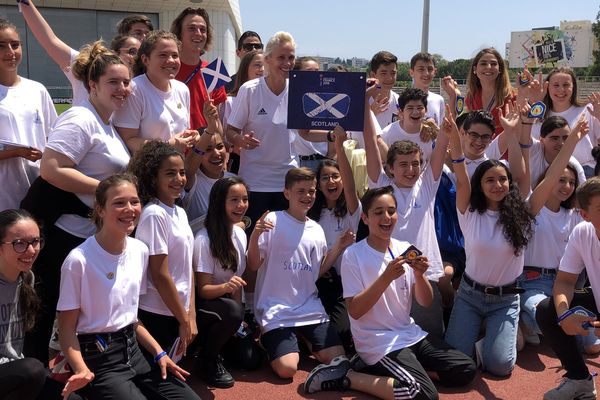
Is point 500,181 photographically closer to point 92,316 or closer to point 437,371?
point 437,371

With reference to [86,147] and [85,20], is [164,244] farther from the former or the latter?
[85,20]

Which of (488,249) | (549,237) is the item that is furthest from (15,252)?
(549,237)

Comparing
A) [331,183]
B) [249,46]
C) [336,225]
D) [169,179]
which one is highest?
[249,46]

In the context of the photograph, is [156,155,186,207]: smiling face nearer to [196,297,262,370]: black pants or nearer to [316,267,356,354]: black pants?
[196,297,262,370]: black pants

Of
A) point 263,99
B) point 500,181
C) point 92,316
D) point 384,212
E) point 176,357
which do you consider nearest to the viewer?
point 92,316

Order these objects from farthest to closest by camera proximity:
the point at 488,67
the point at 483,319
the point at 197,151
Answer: the point at 488,67 → the point at 483,319 → the point at 197,151

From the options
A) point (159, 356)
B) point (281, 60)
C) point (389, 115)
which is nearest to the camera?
point (159, 356)

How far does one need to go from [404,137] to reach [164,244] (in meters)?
2.98

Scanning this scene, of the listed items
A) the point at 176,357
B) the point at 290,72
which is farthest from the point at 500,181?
the point at 176,357

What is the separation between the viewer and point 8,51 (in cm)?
426

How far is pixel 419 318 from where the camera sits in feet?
17.5

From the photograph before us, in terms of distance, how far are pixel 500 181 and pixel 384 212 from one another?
116cm

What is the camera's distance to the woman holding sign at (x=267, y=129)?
5.65 meters

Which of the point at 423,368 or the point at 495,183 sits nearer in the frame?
the point at 423,368
